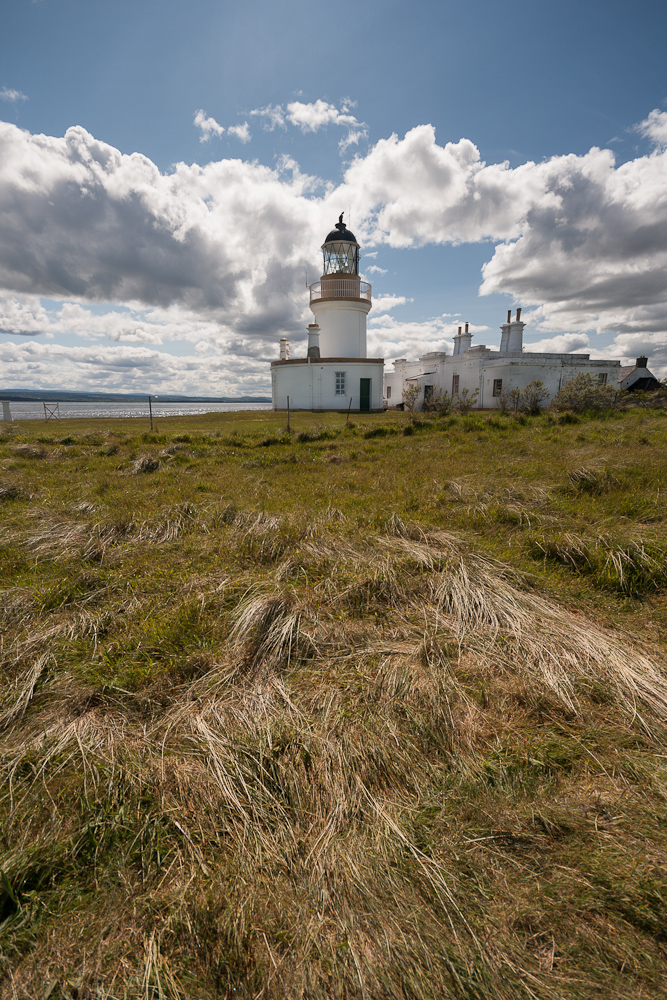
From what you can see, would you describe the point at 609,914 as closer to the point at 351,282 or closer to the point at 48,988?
the point at 48,988

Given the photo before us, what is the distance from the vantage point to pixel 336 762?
226 centimetres

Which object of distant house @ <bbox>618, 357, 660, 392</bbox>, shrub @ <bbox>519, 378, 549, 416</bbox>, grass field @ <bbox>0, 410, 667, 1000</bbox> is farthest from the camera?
distant house @ <bbox>618, 357, 660, 392</bbox>

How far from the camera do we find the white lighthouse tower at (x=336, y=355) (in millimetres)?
27859

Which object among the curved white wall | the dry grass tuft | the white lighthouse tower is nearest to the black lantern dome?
the white lighthouse tower

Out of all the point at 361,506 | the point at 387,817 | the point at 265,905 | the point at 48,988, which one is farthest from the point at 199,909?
the point at 361,506

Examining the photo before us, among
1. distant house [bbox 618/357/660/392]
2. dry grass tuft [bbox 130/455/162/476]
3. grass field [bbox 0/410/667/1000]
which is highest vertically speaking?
distant house [bbox 618/357/660/392]

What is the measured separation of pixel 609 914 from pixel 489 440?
11572 mm

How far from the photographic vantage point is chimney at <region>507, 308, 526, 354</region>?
2920cm

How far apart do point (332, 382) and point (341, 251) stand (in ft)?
36.8

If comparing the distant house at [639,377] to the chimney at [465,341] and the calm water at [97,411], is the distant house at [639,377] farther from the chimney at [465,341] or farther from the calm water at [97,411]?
the calm water at [97,411]

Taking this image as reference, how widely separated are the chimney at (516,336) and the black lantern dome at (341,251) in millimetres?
12304

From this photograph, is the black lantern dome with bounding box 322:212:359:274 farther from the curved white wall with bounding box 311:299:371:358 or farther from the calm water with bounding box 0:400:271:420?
the calm water with bounding box 0:400:271:420

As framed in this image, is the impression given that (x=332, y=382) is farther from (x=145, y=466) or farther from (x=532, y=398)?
(x=145, y=466)

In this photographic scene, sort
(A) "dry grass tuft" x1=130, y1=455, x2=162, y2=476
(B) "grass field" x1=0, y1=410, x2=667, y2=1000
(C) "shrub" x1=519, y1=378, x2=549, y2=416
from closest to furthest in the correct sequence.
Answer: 1. (B) "grass field" x1=0, y1=410, x2=667, y2=1000
2. (A) "dry grass tuft" x1=130, y1=455, x2=162, y2=476
3. (C) "shrub" x1=519, y1=378, x2=549, y2=416
